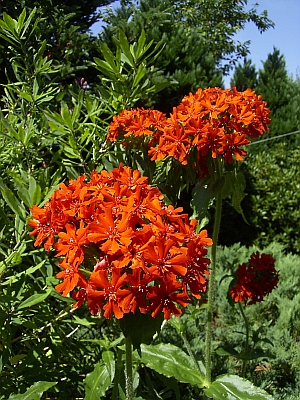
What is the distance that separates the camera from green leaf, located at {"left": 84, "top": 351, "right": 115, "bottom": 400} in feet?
4.65

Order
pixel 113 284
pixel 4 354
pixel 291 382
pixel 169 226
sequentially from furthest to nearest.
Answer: pixel 291 382
pixel 4 354
pixel 169 226
pixel 113 284

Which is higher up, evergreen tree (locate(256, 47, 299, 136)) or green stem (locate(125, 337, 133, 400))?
evergreen tree (locate(256, 47, 299, 136))

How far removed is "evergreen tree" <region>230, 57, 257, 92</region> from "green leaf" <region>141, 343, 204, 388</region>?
7999mm

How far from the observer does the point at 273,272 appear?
7.52ft

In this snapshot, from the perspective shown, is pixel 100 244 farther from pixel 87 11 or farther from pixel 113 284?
pixel 87 11

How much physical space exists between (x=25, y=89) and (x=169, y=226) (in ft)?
3.12

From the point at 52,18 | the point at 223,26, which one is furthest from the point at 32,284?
the point at 223,26

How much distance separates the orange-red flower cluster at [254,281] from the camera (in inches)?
86.4

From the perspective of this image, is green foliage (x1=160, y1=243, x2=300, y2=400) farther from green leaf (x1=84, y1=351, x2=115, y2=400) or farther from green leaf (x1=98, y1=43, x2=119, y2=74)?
green leaf (x1=98, y1=43, x2=119, y2=74)

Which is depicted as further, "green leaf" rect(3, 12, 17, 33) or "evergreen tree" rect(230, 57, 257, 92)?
"evergreen tree" rect(230, 57, 257, 92)

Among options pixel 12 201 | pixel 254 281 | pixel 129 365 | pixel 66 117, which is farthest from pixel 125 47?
pixel 254 281

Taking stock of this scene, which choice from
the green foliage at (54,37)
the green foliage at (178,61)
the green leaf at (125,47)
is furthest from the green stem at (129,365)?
the green foliage at (178,61)

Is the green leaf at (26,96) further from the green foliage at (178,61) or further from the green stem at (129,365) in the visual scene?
the green foliage at (178,61)

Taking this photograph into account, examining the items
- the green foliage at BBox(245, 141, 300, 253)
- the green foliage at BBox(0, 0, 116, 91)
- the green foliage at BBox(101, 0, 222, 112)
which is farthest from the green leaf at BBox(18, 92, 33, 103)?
the green foliage at BBox(245, 141, 300, 253)
